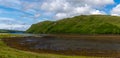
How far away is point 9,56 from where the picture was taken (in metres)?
39.8

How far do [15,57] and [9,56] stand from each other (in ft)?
3.15

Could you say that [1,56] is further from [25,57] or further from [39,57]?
[39,57]

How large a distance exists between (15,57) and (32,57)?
158 inches

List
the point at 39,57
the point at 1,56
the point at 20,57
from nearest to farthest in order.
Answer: the point at 1,56 < the point at 20,57 < the point at 39,57

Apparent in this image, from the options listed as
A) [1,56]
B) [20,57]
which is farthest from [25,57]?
[1,56]

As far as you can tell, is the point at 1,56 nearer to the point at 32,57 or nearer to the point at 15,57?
the point at 15,57

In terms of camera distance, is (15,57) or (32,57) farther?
(32,57)

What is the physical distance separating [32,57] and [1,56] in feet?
20.6

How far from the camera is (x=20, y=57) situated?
41469 mm

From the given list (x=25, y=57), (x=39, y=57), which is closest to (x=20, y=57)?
(x=25, y=57)

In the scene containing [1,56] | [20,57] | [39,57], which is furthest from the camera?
[39,57]

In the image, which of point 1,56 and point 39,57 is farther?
point 39,57

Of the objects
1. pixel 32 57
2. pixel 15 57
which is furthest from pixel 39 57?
pixel 15 57

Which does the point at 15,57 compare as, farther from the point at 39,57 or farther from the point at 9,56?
the point at 39,57
